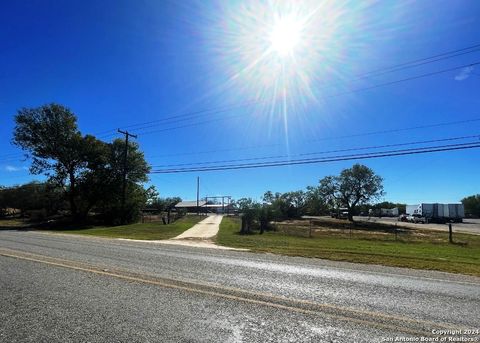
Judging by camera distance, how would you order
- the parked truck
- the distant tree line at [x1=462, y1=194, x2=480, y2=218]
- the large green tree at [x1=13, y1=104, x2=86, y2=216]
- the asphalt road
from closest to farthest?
the asphalt road, the large green tree at [x1=13, y1=104, x2=86, y2=216], the parked truck, the distant tree line at [x1=462, y1=194, x2=480, y2=218]

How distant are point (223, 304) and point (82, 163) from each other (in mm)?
49209

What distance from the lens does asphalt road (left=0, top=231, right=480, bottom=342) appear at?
201 inches

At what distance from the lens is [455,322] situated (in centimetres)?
570

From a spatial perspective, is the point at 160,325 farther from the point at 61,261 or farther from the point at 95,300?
the point at 61,261

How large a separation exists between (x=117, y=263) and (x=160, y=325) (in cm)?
665

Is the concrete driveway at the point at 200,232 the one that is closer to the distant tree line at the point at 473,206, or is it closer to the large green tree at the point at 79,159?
the large green tree at the point at 79,159

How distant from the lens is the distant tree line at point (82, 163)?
4931 centimetres

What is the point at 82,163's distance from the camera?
168 feet

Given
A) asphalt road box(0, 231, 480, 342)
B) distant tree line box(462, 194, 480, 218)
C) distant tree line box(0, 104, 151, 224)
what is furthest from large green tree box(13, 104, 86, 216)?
distant tree line box(462, 194, 480, 218)

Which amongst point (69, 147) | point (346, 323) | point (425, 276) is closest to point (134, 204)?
point (69, 147)

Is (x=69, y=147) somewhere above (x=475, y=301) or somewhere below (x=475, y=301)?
above

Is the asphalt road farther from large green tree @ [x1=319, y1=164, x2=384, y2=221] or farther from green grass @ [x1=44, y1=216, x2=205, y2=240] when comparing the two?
large green tree @ [x1=319, y1=164, x2=384, y2=221]

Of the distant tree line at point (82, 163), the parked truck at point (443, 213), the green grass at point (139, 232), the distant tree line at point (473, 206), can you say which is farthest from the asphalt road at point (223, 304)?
the distant tree line at point (473, 206)

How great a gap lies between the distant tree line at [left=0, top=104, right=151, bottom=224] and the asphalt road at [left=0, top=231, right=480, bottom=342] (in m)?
40.8
